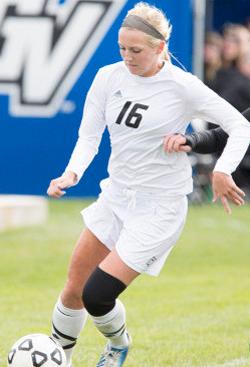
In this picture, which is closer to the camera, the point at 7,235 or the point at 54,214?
the point at 7,235

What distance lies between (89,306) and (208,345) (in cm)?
205

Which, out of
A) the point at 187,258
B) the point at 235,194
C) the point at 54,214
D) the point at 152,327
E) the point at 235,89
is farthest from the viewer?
the point at 235,89

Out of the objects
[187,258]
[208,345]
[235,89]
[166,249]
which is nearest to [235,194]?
[166,249]

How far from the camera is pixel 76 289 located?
8000 mm

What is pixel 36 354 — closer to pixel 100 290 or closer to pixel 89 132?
pixel 100 290

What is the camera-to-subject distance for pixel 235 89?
64.3 ft

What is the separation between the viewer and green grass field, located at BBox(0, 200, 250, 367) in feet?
30.3

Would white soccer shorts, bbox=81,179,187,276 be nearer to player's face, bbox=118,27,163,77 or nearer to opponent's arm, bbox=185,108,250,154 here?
opponent's arm, bbox=185,108,250,154

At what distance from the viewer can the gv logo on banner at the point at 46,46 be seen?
16.3 meters

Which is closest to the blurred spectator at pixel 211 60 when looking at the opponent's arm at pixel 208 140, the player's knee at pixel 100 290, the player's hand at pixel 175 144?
the opponent's arm at pixel 208 140

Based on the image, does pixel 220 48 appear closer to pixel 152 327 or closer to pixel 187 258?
pixel 187 258

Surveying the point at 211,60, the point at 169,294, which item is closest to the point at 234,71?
the point at 211,60

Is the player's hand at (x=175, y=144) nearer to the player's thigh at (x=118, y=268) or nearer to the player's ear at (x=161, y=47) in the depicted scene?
the player's ear at (x=161, y=47)

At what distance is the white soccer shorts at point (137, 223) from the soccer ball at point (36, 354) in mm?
713
